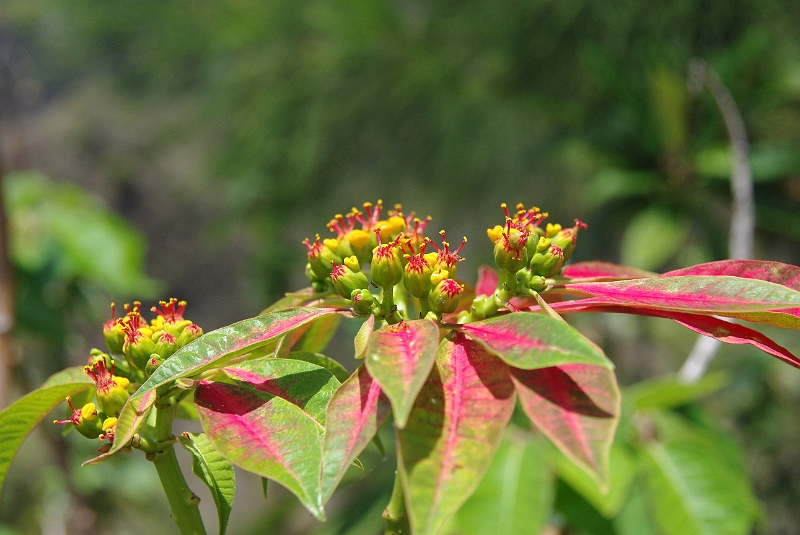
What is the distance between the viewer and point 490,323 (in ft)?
1.03

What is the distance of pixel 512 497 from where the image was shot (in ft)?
3.21

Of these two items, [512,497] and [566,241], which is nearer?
[566,241]

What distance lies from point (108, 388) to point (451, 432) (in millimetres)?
182

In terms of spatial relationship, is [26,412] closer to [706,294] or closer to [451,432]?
[451,432]

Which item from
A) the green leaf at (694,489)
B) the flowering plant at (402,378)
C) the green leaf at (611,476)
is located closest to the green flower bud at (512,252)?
the flowering plant at (402,378)

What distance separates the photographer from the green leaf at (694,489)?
3.12ft

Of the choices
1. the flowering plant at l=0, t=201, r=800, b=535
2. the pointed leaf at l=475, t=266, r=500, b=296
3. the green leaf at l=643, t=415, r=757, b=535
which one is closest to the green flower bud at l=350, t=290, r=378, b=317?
the flowering plant at l=0, t=201, r=800, b=535

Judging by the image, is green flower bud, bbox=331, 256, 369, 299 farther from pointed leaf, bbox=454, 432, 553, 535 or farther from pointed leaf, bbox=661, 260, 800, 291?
pointed leaf, bbox=454, 432, 553, 535

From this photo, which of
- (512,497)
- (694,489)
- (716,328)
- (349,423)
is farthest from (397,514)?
(694,489)

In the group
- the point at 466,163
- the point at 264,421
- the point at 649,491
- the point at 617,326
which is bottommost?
the point at 264,421

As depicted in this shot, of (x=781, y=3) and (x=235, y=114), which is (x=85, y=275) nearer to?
(x=235, y=114)

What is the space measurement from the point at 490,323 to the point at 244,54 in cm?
203

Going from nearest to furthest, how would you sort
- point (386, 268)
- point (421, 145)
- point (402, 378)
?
point (402, 378), point (386, 268), point (421, 145)

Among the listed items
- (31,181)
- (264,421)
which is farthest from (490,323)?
(31,181)
